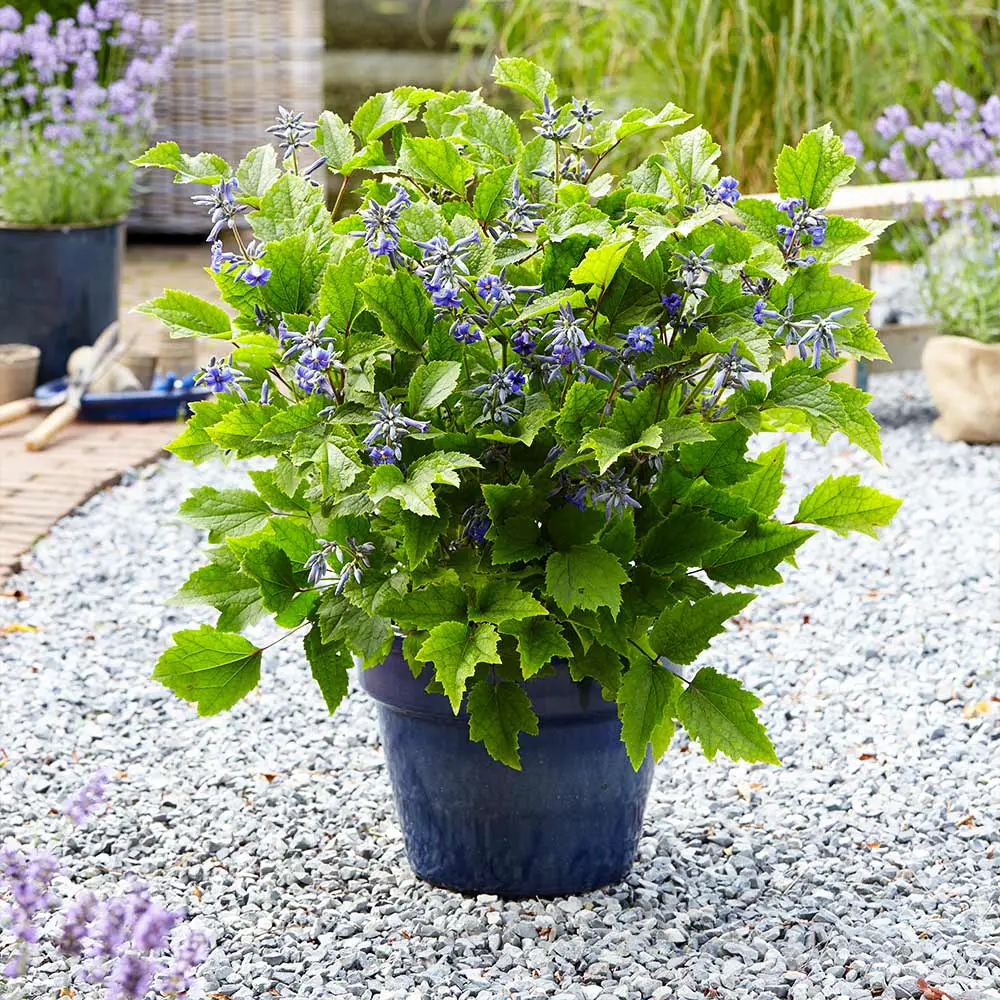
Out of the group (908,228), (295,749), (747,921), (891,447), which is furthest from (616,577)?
(908,228)

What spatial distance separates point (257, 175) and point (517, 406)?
0.46 m

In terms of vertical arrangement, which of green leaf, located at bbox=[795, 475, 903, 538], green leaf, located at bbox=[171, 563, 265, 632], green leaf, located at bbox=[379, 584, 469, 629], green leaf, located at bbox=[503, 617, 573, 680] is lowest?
green leaf, located at bbox=[171, 563, 265, 632]

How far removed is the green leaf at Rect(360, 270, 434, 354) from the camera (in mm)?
1617

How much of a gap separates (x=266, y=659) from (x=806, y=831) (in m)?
1.17

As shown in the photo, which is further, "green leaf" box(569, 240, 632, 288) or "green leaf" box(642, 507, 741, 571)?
"green leaf" box(642, 507, 741, 571)

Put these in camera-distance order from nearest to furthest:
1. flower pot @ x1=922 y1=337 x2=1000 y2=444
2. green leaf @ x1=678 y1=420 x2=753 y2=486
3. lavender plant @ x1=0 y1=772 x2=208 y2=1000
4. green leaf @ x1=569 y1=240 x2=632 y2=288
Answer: lavender plant @ x1=0 y1=772 x2=208 y2=1000
green leaf @ x1=569 y1=240 x2=632 y2=288
green leaf @ x1=678 y1=420 x2=753 y2=486
flower pot @ x1=922 y1=337 x2=1000 y2=444

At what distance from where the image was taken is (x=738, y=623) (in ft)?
9.82

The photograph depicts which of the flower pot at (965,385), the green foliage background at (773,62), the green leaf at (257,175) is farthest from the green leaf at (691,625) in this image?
the green foliage background at (773,62)

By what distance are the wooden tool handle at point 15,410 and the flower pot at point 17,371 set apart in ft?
0.24

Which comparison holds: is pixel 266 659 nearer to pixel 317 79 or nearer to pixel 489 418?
pixel 489 418

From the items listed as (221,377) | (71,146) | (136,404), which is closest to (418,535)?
(221,377)

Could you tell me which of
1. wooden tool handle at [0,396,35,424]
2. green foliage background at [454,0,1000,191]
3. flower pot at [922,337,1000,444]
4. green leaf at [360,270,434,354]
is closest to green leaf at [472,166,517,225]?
green leaf at [360,270,434,354]

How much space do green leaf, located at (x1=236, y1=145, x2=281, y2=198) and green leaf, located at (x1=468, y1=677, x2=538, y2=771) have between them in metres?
0.66

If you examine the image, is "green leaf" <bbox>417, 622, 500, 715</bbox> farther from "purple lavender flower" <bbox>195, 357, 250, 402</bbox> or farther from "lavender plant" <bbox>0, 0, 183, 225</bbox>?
"lavender plant" <bbox>0, 0, 183, 225</bbox>
